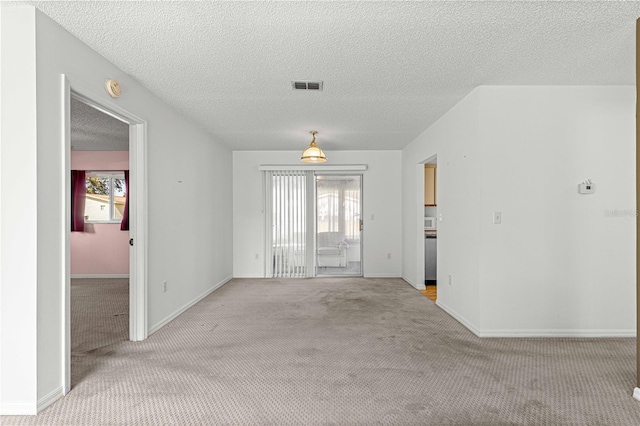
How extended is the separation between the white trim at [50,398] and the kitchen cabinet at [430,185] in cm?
578

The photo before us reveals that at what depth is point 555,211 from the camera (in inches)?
134

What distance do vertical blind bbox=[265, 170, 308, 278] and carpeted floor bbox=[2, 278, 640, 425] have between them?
108 inches

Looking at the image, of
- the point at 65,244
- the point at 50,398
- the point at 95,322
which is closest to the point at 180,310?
the point at 95,322

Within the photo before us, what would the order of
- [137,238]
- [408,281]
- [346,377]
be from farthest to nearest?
[408,281], [137,238], [346,377]

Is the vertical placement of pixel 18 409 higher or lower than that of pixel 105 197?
lower

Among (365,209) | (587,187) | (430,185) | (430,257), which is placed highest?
(430,185)

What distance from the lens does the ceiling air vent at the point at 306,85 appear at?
10.8 ft

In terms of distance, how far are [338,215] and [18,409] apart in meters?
5.42

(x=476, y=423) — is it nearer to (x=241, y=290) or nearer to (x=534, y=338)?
(x=534, y=338)

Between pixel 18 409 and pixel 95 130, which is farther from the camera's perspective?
pixel 95 130

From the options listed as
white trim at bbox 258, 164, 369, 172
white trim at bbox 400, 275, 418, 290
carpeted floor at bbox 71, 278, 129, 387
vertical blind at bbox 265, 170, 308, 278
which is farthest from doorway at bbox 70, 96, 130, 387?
white trim at bbox 400, 275, 418, 290

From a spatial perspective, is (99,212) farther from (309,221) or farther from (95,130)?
(309,221)

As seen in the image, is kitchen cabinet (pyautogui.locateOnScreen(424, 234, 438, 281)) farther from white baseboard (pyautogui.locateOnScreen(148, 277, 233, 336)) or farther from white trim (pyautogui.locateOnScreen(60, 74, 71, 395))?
white trim (pyautogui.locateOnScreen(60, 74, 71, 395))

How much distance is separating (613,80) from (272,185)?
5.16m
